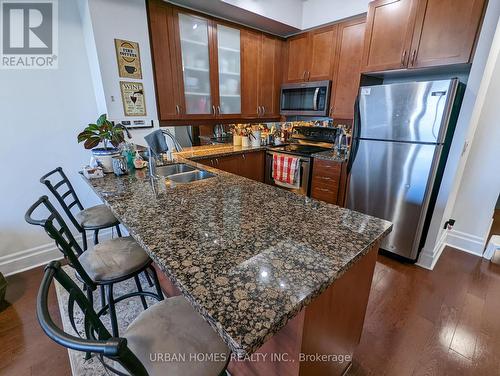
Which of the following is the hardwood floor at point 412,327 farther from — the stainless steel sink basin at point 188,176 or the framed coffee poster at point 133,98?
the framed coffee poster at point 133,98

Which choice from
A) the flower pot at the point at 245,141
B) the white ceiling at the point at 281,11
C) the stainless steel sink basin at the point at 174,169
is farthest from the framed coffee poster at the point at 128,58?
the flower pot at the point at 245,141

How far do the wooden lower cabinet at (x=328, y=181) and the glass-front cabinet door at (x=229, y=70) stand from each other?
4.24 feet

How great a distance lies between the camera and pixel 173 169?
224 centimetres

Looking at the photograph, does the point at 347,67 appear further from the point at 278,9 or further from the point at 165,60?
the point at 165,60

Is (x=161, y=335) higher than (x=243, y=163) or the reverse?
the reverse

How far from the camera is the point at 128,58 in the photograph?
7.03 ft

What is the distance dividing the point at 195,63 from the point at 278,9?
116cm

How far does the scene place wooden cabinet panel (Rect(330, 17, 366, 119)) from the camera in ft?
8.65

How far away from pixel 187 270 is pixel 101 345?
314 millimetres

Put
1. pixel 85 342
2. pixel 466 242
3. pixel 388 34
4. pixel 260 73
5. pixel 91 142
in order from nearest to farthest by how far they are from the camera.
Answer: pixel 85 342 < pixel 91 142 < pixel 388 34 < pixel 466 242 < pixel 260 73

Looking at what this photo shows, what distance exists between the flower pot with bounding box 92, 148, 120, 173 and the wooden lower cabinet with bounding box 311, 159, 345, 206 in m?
2.14

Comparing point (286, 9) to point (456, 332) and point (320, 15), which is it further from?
point (456, 332)

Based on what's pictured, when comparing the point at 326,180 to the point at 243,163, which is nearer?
the point at 326,180

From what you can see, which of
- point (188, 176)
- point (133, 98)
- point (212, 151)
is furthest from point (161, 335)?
point (212, 151)
